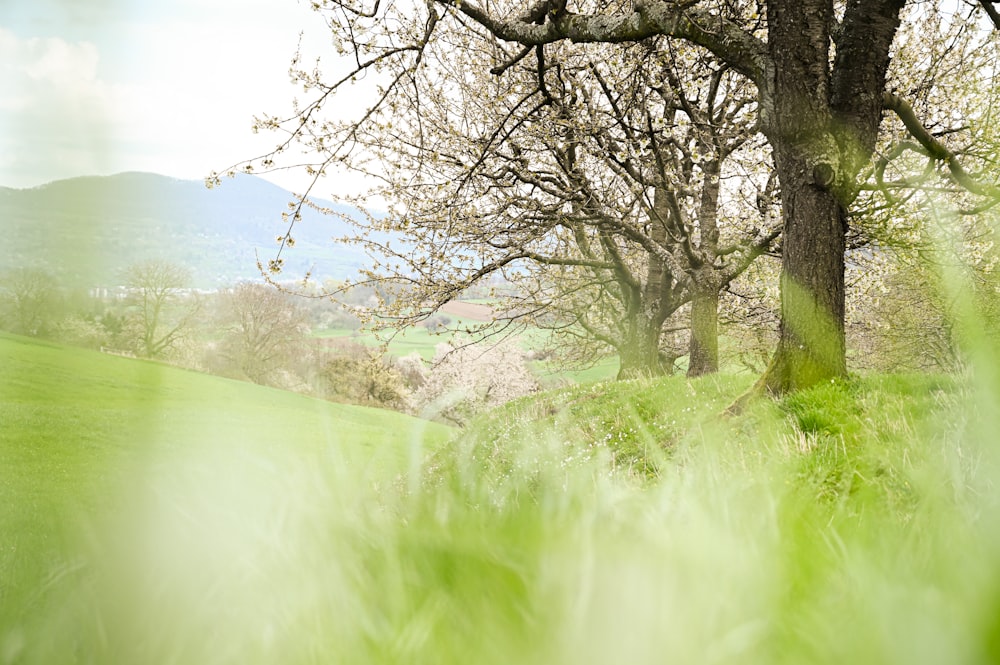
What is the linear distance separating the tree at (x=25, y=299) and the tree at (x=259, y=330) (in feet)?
67.2

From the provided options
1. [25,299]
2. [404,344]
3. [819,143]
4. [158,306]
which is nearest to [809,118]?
[819,143]

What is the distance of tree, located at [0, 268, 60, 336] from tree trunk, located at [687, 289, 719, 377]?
99.1 ft

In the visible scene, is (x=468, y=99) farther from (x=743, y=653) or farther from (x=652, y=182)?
(x=743, y=653)

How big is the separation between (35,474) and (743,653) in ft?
57.1

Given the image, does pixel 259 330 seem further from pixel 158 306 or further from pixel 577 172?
pixel 577 172

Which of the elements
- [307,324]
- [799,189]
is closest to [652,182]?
[799,189]

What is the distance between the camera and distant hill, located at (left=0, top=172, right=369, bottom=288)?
30.5 meters

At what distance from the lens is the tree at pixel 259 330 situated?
5078cm

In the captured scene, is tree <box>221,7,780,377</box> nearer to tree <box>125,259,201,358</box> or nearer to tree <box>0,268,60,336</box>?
tree <box>0,268,60,336</box>

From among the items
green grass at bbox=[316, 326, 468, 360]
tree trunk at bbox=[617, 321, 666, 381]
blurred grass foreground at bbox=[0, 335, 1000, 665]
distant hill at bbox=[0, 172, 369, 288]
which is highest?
distant hill at bbox=[0, 172, 369, 288]

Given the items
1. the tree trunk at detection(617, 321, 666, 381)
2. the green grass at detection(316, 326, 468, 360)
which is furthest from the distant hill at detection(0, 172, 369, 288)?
the tree trunk at detection(617, 321, 666, 381)

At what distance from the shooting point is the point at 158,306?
4434cm

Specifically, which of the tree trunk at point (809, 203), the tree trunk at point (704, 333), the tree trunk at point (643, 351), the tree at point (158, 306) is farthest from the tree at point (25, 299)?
the tree trunk at point (809, 203)

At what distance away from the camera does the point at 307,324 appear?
176ft
